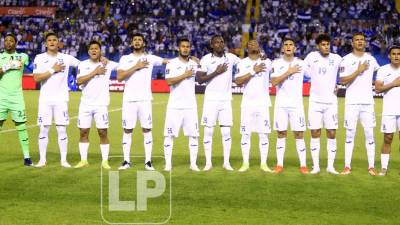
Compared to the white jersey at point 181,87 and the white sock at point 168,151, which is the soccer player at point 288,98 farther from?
the white sock at point 168,151

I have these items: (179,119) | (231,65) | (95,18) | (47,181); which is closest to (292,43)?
(231,65)

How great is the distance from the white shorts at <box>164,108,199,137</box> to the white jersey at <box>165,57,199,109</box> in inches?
3.7

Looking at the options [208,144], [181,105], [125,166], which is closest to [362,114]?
[208,144]

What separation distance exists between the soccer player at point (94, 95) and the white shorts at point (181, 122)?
116cm

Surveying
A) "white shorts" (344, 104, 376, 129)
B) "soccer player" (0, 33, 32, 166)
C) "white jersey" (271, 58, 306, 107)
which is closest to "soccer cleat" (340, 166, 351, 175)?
"white shorts" (344, 104, 376, 129)

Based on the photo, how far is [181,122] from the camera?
13.5 m

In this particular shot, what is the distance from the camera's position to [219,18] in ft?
145

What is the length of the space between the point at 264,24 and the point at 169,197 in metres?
33.1

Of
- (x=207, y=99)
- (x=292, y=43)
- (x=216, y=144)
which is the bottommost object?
(x=216, y=144)

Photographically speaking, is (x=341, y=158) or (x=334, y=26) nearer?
(x=341, y=158)

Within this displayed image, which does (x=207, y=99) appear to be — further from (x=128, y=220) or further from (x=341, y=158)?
(x=128, y=220)

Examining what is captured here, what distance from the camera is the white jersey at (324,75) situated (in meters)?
13.2

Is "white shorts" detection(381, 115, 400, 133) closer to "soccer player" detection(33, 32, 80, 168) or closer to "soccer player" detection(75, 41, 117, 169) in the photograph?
"soccer player" detection(75, 41, 117, 169)

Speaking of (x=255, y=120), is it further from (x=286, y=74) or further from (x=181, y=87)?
(x=181, y=87)
